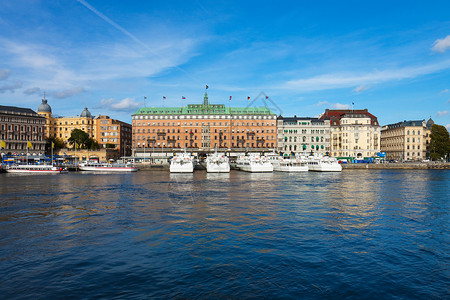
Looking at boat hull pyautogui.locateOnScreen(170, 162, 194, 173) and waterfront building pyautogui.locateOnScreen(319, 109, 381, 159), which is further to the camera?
waterfront building pyautogui.locateOnScreen(319, 109, 381, 159)

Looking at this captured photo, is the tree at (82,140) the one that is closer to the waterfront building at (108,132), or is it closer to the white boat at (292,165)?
the waterfront building at (108,132)

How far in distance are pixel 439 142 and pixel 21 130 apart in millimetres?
187207

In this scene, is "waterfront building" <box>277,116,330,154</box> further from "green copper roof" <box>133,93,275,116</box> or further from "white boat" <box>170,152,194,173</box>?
"white boat" <box>170,152,194,173</box>

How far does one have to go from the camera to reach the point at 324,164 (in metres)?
115

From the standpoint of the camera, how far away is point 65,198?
44594mm

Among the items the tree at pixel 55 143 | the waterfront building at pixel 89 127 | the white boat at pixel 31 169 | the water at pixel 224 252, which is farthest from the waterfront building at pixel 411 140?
the tree at pixel 55 143

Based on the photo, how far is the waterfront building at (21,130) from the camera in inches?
5994

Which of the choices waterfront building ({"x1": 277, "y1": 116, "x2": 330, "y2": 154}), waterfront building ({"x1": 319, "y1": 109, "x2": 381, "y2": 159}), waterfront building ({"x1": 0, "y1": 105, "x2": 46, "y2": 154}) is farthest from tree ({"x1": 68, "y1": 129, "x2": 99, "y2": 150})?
waterfront building ({"x1": 319, "y1": 109, "x2": 381, "y2": 159})

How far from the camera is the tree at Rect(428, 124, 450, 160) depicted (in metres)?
157

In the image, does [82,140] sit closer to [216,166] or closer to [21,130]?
[21,130]

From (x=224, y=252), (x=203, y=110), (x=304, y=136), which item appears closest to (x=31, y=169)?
(x=203, y=110)

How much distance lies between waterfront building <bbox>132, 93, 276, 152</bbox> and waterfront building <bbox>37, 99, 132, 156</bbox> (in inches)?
654

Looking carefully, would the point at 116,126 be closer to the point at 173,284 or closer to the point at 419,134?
the point at 419,134

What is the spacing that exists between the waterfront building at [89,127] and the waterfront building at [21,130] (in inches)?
573
